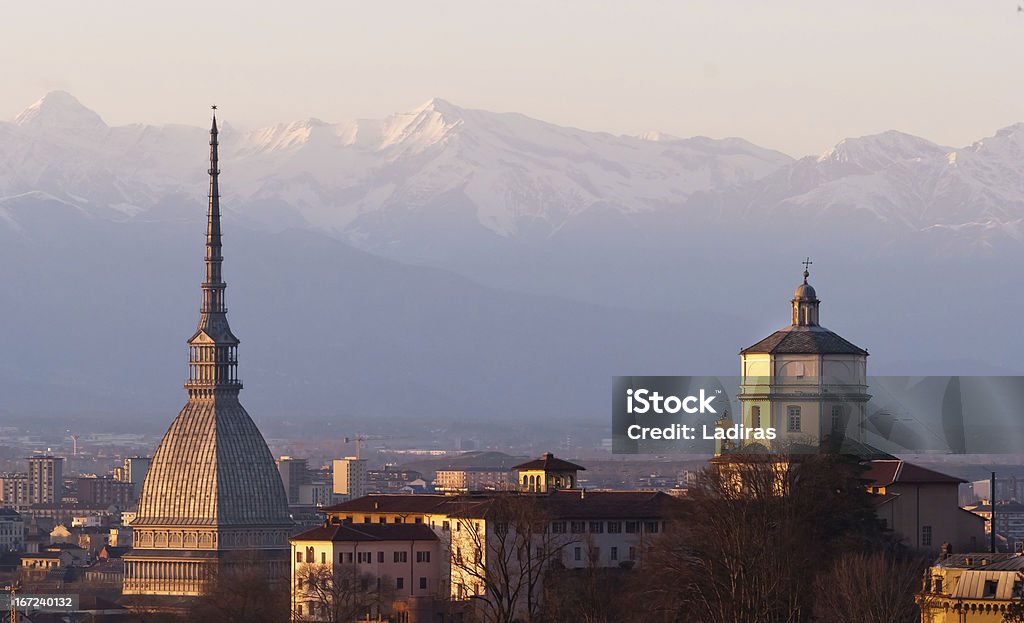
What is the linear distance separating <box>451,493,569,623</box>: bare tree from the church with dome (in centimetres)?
852

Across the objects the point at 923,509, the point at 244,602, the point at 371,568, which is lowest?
the point at 244,602

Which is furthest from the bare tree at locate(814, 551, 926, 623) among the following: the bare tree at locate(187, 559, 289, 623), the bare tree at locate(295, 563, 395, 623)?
the bare tree at locate(187, 559, 289, 623)

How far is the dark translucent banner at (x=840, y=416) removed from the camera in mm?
117625

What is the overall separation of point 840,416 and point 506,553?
45.7 feet

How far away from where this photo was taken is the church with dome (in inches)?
4840

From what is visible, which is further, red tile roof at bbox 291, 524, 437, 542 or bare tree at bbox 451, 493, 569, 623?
red tile roof at bbox 291, 524, 437, 542

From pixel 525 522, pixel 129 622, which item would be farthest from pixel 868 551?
pixel 129 622

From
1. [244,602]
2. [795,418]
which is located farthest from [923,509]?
[244,602]

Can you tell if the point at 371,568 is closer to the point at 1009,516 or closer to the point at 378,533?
the point at 378,533

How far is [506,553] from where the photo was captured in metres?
118

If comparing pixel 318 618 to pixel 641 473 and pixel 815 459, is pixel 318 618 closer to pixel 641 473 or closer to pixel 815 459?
pixel 815 459

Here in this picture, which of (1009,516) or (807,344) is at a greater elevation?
(807,344)

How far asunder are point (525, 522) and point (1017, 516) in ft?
222

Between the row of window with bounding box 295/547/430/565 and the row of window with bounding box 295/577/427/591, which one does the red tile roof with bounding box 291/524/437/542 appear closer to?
the row of window with bounding box 295/547/430/565
